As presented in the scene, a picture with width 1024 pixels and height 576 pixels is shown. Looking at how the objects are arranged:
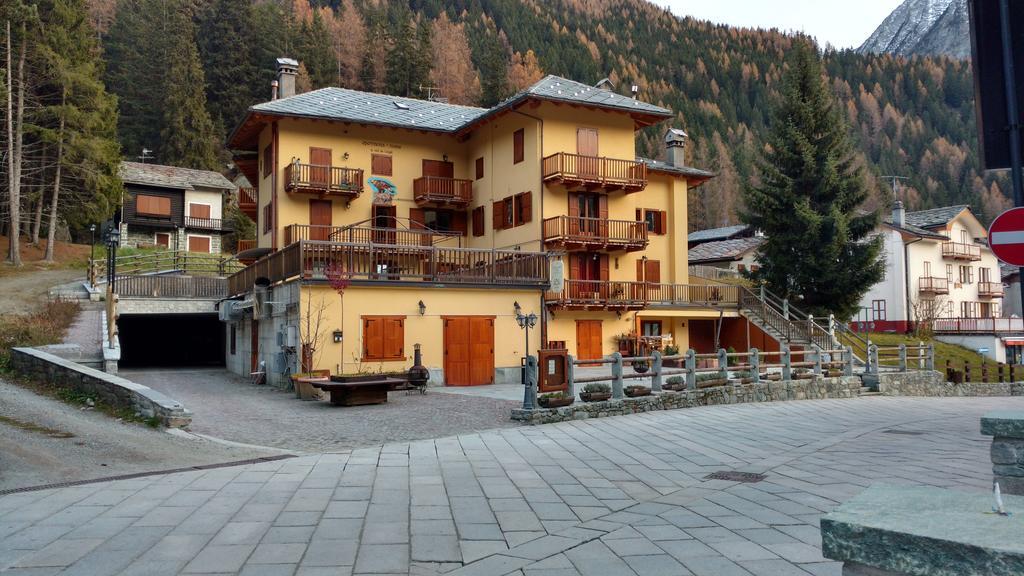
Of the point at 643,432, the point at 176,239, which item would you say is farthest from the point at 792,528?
the point at 176,239

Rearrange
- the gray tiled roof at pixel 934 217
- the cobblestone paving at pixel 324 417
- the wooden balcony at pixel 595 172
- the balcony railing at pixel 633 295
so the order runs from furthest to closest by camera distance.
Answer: the gray tiled roof at pixel 934 217 → the wooden balcony at pixel 595 172 → the balcony railing at pixel 633 295 → the cobblestone paving at pixel 324 417

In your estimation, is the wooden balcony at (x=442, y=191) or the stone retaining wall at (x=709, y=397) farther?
the wooden balcony at (x=442, y=191)

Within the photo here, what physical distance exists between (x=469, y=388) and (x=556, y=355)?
5643 millimetres

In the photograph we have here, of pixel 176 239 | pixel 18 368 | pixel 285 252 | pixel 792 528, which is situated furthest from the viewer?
pixel 176 239

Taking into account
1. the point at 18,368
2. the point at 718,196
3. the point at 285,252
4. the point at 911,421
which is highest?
the point at 718,196

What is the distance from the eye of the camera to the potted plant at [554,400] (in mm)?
13641

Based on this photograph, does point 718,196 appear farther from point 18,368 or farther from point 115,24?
point 18,368

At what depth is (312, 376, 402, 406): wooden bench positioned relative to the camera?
15.5 metres

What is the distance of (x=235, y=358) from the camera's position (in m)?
26.1

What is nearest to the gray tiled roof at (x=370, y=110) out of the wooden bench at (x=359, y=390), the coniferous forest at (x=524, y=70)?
the coniferous forest at (x=524, y=70)

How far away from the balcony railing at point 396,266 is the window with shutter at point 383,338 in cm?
112

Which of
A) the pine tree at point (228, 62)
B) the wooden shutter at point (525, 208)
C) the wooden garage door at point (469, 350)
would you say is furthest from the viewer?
the pine tree at point (228, 62)

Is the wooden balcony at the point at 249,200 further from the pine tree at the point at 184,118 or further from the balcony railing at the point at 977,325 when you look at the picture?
the balcony railing at the point at 977,325

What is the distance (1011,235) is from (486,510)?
507cm
